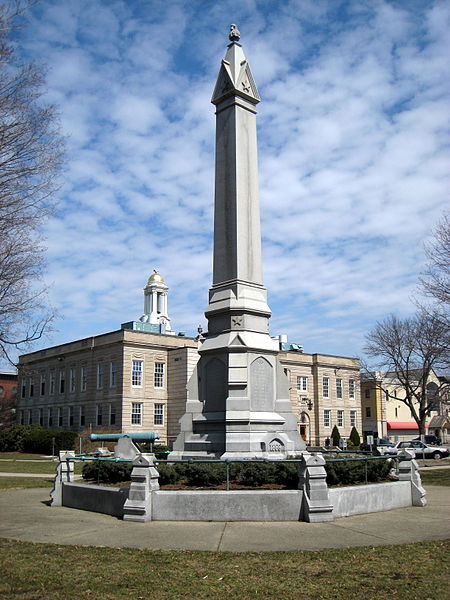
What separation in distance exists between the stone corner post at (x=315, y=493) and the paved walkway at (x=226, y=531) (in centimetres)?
25

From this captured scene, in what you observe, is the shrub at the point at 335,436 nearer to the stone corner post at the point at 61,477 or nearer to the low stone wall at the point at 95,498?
the stone corner post at the point at 61,477

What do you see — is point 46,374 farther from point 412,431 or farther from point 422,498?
point 422,498

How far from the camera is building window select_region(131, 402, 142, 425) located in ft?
174

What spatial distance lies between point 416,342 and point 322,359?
836 inches

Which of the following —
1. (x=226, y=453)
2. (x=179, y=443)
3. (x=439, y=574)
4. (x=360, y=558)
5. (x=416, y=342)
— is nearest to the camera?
(x=439, y=574)

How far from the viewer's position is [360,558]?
8586mm

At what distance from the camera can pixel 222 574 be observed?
25.5 feet

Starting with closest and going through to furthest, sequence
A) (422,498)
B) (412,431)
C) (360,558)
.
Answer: (360,558)
(422,498)
(412,431)

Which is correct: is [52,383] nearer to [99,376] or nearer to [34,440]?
[99,376]

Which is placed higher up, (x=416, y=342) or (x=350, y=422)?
(x=416, y=342)

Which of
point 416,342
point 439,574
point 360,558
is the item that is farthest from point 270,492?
point 416,342

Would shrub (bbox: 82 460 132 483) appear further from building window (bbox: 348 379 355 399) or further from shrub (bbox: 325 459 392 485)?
building window (bbox: 348 379 355 399)

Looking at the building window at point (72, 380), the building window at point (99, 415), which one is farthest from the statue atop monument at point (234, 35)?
the building window at point (72, 380)

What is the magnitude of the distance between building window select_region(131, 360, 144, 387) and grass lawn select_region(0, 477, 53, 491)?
29.0 meters
